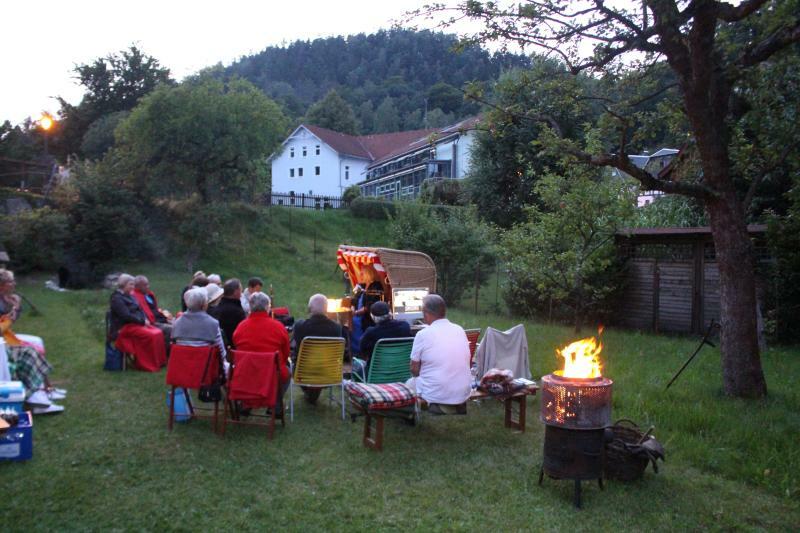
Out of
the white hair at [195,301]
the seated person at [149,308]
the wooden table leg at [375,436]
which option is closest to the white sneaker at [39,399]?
the white hair at [195,301]

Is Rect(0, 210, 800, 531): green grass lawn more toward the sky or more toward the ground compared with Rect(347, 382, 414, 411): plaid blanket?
more toward the ground

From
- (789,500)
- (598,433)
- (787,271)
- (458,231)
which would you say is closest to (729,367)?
(789,500)

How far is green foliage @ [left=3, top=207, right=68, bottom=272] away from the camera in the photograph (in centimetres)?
1819

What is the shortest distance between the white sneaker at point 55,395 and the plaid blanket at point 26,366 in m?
0.22

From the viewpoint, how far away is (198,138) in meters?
22.6

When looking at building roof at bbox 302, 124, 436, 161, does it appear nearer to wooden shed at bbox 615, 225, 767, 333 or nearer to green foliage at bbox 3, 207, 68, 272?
green foliage at bbox 3, 207, 68, 272

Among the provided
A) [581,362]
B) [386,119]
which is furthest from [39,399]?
[386,119]

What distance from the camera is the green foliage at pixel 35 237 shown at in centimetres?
1819

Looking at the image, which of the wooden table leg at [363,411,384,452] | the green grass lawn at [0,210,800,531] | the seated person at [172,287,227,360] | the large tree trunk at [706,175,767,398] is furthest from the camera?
the large tree trunk at [706,175,767,398]

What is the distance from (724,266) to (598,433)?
387cm

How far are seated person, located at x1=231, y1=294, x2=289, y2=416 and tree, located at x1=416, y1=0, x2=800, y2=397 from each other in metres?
3.98

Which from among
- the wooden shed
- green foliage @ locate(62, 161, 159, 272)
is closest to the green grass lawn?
the wooden shed

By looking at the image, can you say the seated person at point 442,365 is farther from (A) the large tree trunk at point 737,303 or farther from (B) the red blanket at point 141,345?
(B) the red blanket at point 141,345

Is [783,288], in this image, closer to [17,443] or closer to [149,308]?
[149,308]
